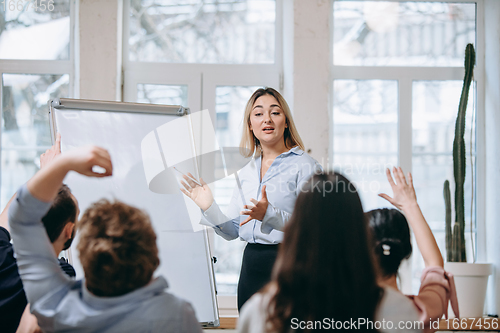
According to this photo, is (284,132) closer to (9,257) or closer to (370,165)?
(9,257)

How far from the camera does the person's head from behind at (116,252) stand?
74cm

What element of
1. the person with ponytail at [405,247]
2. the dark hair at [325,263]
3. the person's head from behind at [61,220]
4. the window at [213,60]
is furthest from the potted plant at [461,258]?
the person's head from behind at [61,220]

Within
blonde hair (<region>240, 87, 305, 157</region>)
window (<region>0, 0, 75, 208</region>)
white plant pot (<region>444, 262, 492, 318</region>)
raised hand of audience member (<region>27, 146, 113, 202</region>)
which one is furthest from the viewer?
window (<region>0, 0, 75, 208</region>)

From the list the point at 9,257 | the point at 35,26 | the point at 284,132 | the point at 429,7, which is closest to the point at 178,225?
the point at 284,132

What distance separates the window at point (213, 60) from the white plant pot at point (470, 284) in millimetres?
1321

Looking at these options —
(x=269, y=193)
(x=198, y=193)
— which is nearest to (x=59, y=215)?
(x=198, y=193)

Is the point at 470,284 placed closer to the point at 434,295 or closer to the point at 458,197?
the point at 458,197

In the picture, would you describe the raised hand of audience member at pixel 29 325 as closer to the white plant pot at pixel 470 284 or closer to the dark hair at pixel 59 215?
the dark hair at pixel 59 215

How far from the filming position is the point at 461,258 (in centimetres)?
248

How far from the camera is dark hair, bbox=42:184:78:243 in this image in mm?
932

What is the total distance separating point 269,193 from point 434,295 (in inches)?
31.5

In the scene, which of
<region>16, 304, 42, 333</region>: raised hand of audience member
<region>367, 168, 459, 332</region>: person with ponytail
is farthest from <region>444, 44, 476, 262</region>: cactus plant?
<region>16, 304, 42, 333</region>: raised hand of audience member

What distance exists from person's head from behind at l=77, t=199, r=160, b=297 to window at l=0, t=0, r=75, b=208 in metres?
2.24

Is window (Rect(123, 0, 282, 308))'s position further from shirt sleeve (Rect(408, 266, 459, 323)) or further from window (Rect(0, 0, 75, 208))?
A: shirt sleeve (Rect(408, 266, 459, 323))
